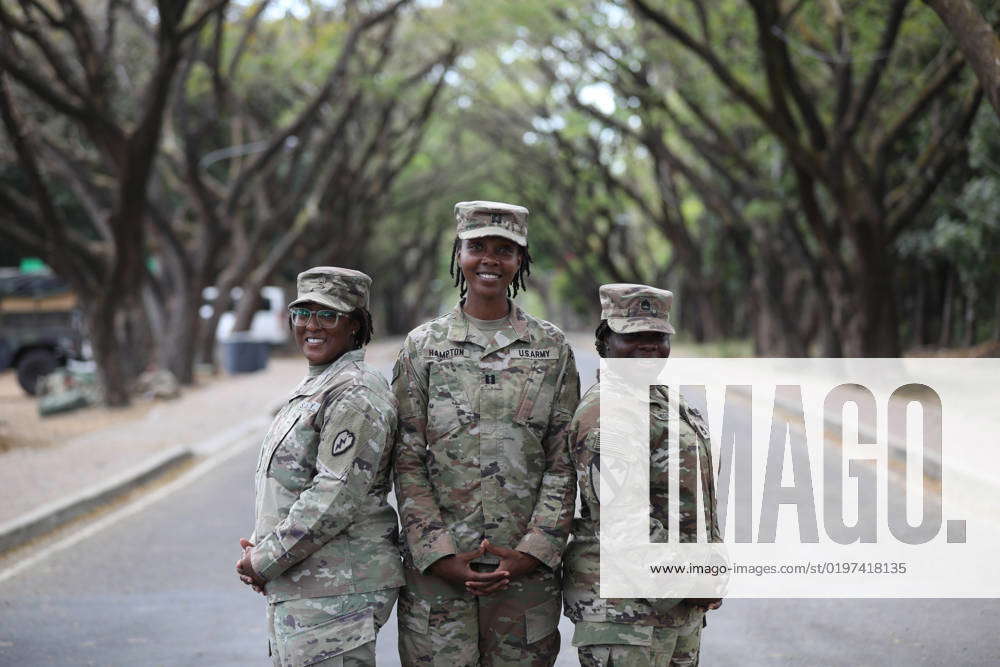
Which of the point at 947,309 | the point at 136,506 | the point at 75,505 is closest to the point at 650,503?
the point at 75,505

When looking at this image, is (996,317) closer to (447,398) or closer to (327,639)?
(447,398)

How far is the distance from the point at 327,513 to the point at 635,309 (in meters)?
1.02

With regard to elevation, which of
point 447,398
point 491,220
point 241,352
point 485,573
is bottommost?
point 241,352

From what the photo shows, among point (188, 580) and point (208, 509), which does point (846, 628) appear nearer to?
point (188, 580)

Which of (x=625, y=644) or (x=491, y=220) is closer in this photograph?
(x=625, y=644)

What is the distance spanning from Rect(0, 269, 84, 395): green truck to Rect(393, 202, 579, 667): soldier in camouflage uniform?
19672mm

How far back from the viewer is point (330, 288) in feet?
11.2

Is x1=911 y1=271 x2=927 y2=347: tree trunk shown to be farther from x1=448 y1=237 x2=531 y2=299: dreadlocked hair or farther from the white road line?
x1=448 y1=237 x2=531 y2=299: dreadlocked hair

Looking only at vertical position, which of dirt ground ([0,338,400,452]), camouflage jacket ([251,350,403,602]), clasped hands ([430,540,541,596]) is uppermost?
camouflage jacket ([251,350,403,602])

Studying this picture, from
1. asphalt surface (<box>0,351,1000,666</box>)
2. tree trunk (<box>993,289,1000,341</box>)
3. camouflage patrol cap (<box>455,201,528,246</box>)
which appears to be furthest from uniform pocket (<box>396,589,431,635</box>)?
tree trunk (<box>993,289,1000,341</box>)

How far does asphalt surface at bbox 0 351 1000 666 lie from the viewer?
5.27 metres

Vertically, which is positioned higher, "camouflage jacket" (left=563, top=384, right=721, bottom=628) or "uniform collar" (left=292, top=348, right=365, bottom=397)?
"uniform collar" (left=292, top=348, right=365, bottom=397)

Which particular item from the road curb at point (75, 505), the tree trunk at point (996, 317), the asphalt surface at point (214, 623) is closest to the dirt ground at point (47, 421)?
the road curb at point (75, 505)

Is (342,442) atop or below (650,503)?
atop
